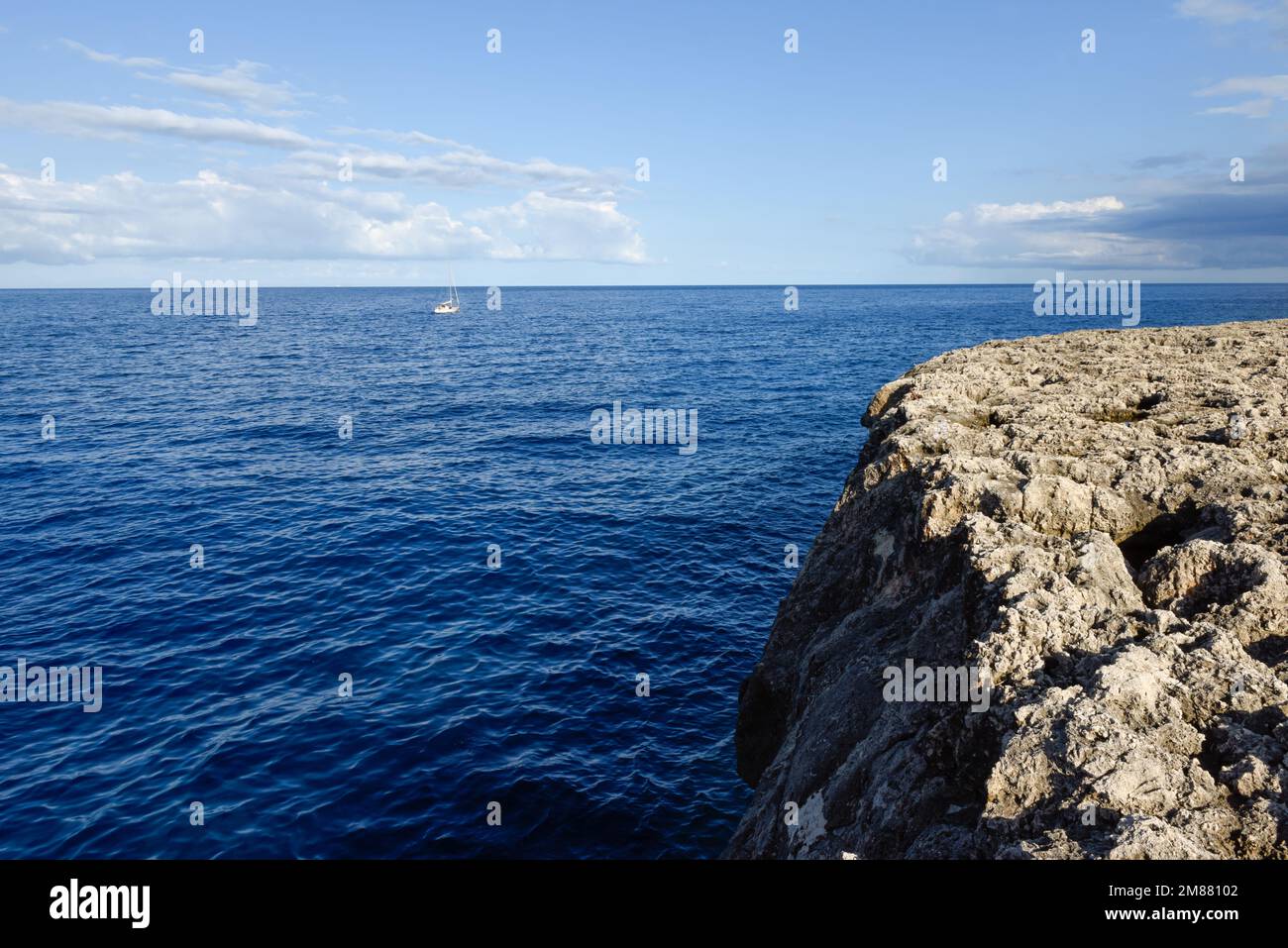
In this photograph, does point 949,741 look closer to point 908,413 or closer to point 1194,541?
point 1194,541

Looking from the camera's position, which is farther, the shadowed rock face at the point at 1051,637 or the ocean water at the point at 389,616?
the ocean water at the point at 389,616

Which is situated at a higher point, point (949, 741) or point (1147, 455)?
point (1147, 455)

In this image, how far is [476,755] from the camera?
19.6m

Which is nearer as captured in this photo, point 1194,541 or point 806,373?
point 1194,541

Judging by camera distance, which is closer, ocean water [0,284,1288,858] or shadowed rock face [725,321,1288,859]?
shadowed rock face [725,321,1288,859]

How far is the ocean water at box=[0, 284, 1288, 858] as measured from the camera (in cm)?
1773

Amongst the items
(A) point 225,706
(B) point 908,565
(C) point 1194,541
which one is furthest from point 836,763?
(A) point 225,706

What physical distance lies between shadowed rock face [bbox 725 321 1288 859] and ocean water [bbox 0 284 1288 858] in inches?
210

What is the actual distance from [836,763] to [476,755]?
12.1m

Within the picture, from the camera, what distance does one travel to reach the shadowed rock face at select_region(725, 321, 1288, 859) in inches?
273

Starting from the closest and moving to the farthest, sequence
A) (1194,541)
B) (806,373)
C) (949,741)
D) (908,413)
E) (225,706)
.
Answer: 1. (949,741)
2. (1194,541)
3. (908,413)
4. (225,706)
5. (806,373)

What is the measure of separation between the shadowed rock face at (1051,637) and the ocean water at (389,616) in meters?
5.33

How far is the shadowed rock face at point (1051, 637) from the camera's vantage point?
692cm
